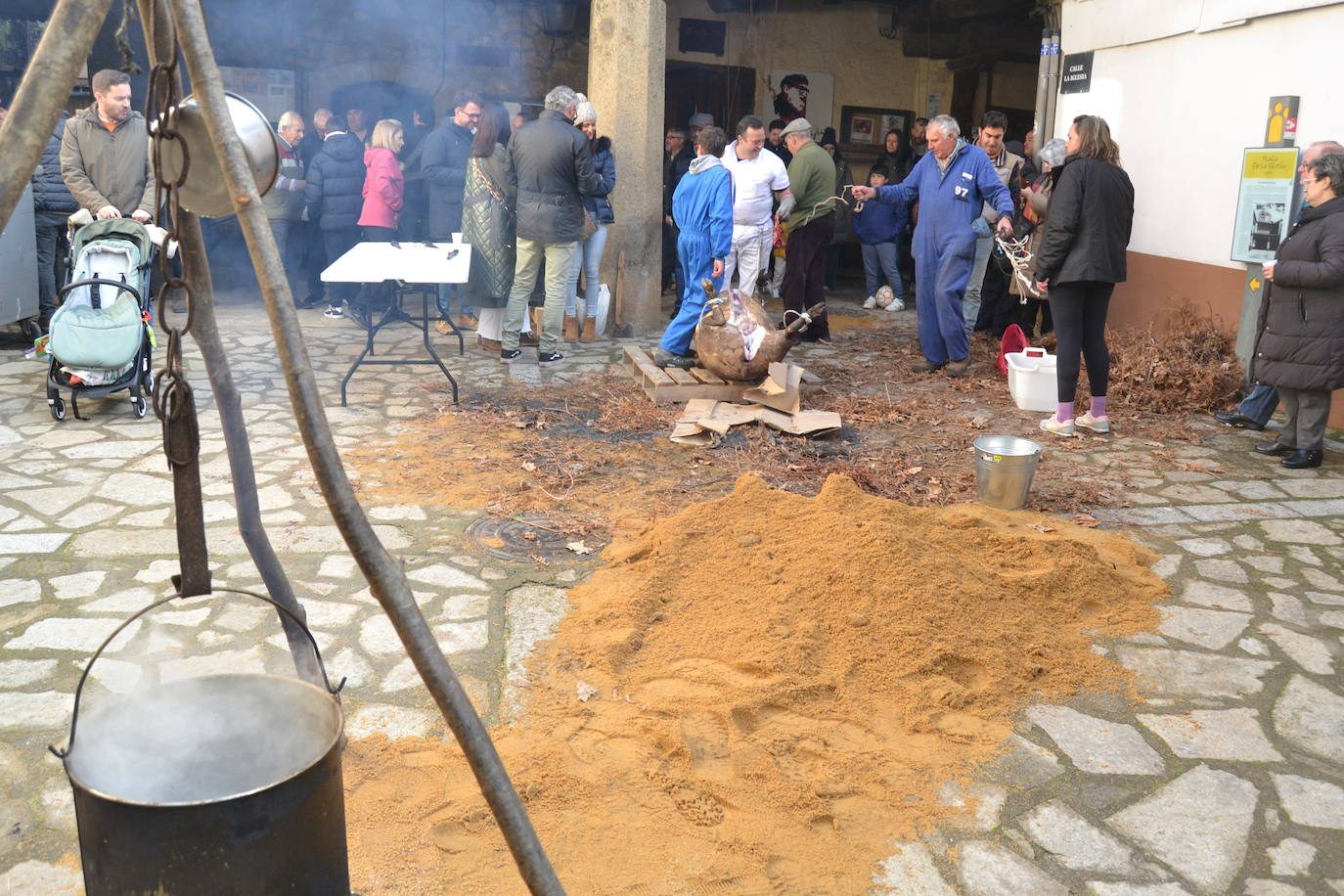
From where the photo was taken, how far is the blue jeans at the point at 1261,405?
7.74 meters

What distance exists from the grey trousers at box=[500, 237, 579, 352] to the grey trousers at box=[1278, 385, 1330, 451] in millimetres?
5574

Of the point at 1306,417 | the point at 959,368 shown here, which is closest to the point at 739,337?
the point at 959,368

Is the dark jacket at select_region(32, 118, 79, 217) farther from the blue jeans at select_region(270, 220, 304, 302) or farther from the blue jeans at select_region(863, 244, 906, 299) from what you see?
the blue jeans at select_region(863, 244, 906, 299)

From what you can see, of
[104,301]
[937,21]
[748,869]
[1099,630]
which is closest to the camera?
[748,869]

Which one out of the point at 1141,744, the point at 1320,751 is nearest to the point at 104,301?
the point at 1141,744

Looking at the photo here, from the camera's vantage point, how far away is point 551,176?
897 cm

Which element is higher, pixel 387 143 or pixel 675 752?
pixel 387 143

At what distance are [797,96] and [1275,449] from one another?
32.1 feet

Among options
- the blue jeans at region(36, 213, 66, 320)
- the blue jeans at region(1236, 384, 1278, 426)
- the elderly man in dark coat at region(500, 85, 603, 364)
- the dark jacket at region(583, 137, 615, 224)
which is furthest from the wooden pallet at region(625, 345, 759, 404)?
the blue jeans at region(36, 213, 66, 320)

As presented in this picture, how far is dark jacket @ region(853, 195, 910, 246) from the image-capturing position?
12.7m

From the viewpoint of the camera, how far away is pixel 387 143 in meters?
10.8

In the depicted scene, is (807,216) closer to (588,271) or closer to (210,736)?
(588,271)

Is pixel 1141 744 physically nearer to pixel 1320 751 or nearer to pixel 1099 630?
pixel 1320 751

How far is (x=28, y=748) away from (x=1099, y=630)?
4.04 meters
